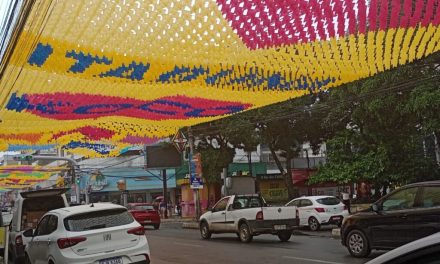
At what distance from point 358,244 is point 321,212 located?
31.9ft

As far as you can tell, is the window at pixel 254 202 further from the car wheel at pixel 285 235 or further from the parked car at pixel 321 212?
the parked car at pixel 321 212

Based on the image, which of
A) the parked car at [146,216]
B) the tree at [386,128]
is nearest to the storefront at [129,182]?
the parked car at [146,216]

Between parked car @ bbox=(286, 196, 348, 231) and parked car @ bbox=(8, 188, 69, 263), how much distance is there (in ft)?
34.5

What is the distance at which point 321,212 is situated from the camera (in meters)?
21.6

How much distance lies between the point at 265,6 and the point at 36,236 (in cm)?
682

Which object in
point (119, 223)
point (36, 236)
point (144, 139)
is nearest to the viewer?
point (119, 223)

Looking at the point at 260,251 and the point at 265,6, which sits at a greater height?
the point at 265,6

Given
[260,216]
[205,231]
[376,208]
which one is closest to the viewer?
[376,208]

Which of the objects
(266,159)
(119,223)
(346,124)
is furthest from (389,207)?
(266,159)

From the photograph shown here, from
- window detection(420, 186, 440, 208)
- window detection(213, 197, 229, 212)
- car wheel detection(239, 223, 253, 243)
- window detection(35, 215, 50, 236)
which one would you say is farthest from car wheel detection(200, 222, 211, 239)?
window detection(420, 186, 440, 208)

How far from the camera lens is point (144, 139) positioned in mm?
19469

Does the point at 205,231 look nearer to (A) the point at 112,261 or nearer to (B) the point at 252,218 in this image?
(B) the point at 252,218

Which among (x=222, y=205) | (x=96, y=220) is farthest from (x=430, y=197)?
(x=222, y=205)

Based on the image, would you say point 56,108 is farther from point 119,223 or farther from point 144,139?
point 144,139
